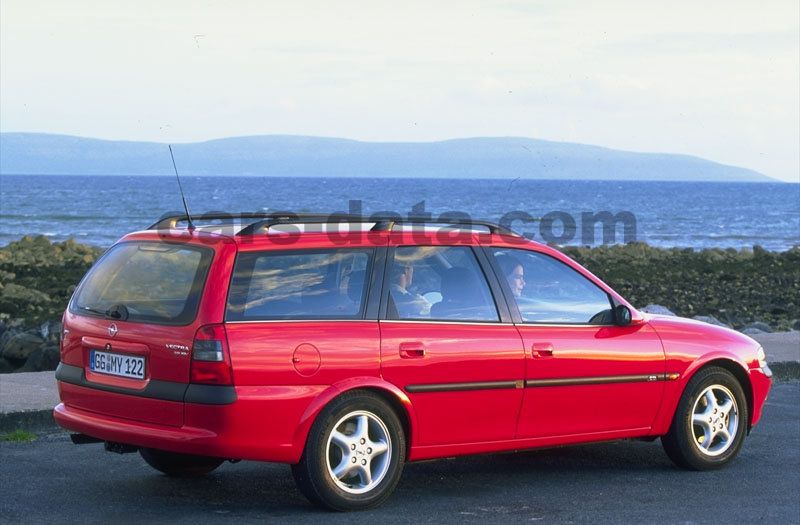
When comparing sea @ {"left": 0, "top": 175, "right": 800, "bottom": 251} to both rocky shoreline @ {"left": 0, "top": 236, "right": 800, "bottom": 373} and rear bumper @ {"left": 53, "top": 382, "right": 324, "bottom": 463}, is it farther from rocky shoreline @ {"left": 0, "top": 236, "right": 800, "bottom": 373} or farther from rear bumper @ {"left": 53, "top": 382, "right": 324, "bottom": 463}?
rear bumper @ {"left": 53, "top": 382, "right": 324, "bottom": 463}

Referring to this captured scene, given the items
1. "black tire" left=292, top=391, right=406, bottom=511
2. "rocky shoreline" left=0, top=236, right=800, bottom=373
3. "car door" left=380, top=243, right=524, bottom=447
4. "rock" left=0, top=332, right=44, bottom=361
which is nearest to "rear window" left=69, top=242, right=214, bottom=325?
"black tire" left=292, top=391, right=406, bottom=511

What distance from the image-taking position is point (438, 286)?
7.25m

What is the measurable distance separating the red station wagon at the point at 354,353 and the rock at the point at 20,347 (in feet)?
28.7

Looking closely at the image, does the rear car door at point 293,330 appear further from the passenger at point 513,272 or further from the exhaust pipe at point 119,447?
the passenger at point 513,272

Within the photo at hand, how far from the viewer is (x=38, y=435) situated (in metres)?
9.25

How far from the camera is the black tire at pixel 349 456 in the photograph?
6578 millimetres

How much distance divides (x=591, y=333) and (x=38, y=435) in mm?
4158

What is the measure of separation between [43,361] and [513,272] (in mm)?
8543

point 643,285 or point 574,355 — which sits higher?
point 574,355

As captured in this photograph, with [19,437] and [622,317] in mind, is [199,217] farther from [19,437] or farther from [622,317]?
[19,437]

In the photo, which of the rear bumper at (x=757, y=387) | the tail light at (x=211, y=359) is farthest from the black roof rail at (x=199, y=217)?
the rear bumper at (x=757, y=387)

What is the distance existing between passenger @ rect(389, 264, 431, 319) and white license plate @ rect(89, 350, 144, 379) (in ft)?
4.64

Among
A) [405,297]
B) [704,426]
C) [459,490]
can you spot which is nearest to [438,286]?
[405,297]

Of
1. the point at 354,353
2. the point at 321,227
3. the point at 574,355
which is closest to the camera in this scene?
the point at 354,353
